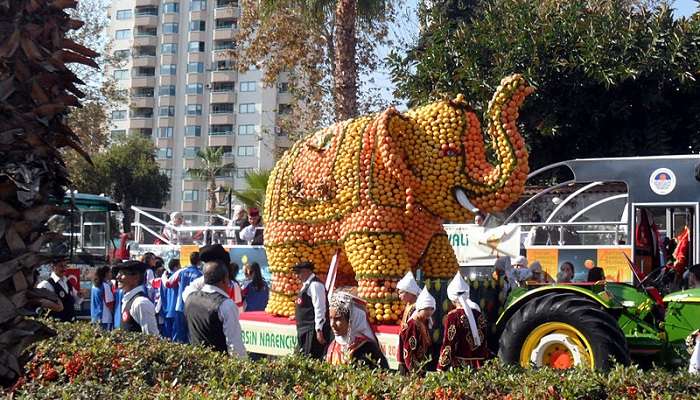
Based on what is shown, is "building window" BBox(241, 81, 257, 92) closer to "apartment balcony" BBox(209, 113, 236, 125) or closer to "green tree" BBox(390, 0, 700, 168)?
"apartment balcony" BBox(209, 113, 236, 125)

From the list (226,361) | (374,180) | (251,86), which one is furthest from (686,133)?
(251,86)

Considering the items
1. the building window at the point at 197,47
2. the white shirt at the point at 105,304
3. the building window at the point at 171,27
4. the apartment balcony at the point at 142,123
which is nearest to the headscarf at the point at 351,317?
the white shirt at the point at 105,304

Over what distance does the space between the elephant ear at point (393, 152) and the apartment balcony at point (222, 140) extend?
5551 cm

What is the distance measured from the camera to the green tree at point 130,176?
46.8 m

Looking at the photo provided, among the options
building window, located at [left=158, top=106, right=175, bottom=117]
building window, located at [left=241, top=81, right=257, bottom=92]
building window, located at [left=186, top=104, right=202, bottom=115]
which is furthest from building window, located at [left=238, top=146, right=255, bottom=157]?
building window, located at [left=158, top=106, right=175, bottom=117]

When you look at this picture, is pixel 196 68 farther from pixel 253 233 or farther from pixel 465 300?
pixel 465 300

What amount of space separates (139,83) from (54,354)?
65281 millimetres

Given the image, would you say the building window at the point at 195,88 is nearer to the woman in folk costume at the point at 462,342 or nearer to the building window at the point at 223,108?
the building window at the point at 223,108

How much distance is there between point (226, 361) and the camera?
5527 mm

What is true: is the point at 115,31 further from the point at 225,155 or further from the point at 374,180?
the point at 374,180

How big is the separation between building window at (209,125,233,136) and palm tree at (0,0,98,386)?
62.1m

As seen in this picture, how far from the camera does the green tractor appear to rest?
7.90m

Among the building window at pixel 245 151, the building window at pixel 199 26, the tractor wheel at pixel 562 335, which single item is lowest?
the tractor wheel at pixel 562 335

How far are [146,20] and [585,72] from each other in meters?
56.5
